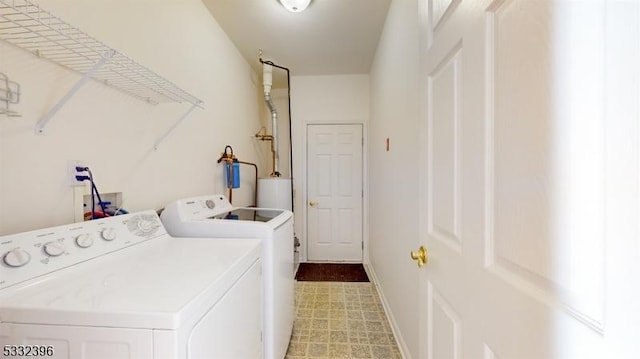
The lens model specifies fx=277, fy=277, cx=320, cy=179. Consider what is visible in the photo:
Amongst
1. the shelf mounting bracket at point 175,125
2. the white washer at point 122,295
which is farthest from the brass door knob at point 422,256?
the shelf mounting bracket at point 175,125

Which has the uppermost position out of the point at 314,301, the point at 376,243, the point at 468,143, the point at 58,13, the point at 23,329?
the point at 58,13

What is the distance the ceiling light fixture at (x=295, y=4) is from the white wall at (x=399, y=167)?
2.20 ft

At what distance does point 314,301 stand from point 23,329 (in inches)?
84.4

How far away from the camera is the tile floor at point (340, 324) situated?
6.07 ft

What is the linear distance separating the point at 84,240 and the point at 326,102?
3.04m

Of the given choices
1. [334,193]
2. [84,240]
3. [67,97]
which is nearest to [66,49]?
[67,97]

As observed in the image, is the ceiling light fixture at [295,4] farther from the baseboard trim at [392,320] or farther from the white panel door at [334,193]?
the baseboard trim at [392,320]

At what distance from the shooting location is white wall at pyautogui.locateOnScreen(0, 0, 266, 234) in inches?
36.2

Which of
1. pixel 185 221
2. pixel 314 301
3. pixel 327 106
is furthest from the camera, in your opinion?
pixel 327 106

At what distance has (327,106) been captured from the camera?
3.61m

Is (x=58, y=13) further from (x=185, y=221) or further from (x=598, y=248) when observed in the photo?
(x=598, y=248)

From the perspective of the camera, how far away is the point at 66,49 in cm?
98

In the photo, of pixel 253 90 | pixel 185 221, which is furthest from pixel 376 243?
pixel 253 90

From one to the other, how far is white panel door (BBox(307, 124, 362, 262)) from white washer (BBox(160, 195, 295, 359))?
191cm
